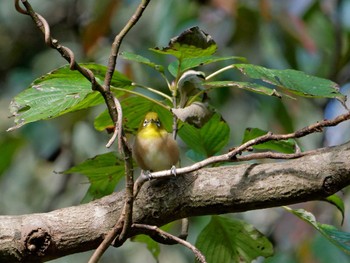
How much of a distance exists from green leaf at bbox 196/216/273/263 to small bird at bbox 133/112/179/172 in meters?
0.15

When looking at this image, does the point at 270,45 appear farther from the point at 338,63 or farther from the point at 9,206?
the point at 9,206

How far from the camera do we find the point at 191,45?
99cm

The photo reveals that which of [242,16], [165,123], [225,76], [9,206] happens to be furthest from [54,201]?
[165,123]

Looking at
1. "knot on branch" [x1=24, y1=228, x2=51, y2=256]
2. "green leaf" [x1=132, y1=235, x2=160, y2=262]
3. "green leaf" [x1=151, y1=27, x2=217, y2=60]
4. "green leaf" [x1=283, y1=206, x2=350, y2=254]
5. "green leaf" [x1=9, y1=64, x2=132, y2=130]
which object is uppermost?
"green leaf" [x1=151, y1=27, x2=217, y2=60]

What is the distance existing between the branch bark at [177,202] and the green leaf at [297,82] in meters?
0.09

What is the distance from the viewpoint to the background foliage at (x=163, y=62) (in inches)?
89.9

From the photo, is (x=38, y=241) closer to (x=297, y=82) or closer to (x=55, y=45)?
(x=55, y=45)

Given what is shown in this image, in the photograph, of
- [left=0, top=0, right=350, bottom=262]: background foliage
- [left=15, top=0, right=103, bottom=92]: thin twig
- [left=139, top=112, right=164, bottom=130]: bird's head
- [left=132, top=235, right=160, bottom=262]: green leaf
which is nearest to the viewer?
[left=15, top=0, right=103, bottom=92]: thin twig

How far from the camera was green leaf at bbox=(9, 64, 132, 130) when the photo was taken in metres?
0.97

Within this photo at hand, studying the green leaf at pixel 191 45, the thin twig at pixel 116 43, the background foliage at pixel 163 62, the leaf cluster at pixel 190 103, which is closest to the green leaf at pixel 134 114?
the leaf cluster at pixel 190 103

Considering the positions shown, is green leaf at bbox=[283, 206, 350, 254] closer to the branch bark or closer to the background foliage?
the branch bark

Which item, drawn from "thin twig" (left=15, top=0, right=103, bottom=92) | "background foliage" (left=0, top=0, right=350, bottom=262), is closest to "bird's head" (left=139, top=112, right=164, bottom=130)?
"thin twig" (left=15, top=0, right=103, bottom=92)

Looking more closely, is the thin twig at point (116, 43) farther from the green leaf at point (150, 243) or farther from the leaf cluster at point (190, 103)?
the green leaf at point (150, 243)

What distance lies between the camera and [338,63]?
7.81 feet
